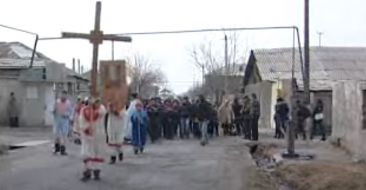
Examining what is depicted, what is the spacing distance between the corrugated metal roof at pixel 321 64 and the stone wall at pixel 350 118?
1967 centimetres

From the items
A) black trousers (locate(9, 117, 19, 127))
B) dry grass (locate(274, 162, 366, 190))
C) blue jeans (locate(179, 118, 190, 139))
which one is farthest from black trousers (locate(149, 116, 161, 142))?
black trousers (locate(9, 117, 19, 127))

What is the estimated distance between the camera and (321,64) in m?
52.6

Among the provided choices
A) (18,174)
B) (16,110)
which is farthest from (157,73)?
(18,174)

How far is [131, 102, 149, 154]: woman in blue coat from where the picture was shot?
77.7 feet

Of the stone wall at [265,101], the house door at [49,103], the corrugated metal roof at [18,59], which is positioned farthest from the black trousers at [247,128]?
the corrugated metal roof at [18,59]

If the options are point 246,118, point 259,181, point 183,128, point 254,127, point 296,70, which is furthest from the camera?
point 296,70

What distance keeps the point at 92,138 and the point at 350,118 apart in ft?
32.2

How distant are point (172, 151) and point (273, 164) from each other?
4.59 metres

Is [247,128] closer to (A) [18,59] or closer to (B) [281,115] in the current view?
(B) [281,115]

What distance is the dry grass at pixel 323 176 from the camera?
16.2 m

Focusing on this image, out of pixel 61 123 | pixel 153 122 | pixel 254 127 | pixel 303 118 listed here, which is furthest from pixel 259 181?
pixel 303 118

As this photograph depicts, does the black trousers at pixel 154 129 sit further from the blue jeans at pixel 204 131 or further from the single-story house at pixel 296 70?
the single-story house at pixel 296 70

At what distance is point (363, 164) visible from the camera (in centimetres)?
2005

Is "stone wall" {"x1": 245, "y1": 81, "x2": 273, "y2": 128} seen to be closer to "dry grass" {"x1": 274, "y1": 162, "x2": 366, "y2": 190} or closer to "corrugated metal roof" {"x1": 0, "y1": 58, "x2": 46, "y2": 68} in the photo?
"corrugated metal roof" {"x1": 0, "y1": 58, "x2": 46, "y2": 68}
